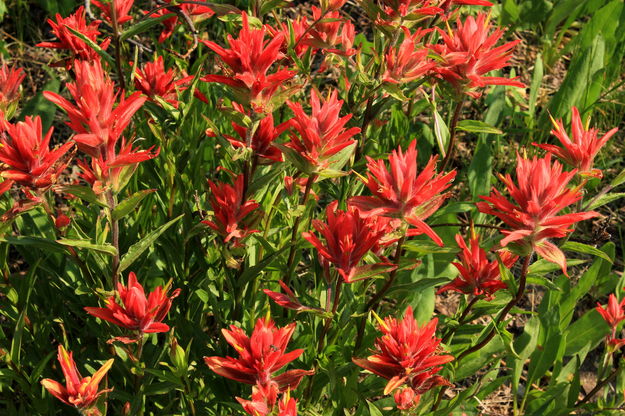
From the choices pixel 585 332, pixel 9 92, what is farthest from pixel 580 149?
pixel 9 92

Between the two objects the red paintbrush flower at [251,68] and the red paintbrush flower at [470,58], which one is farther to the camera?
the red paintbrush flower at [470,58]

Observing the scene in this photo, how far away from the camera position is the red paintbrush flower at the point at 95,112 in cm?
128

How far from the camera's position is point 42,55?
11.0 feet

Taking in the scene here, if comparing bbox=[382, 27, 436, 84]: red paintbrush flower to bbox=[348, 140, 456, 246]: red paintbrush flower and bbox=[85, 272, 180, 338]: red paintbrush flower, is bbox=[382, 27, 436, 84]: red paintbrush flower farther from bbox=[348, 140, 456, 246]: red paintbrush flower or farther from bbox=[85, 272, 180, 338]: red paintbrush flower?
bbox=[85, 272, 180, 338]: red paintbrush flower

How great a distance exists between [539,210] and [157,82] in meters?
1.01

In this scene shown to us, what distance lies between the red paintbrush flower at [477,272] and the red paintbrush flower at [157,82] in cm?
84

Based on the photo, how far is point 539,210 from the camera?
4.34 ft

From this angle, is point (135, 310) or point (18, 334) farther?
point (18, 334)

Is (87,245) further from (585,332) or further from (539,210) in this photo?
(585,332)

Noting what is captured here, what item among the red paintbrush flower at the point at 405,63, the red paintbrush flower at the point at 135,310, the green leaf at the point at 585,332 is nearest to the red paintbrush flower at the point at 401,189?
the red paintbrush flower at the point at 405,63

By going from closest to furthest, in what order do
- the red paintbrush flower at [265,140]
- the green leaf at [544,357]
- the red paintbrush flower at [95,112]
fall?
the red paintbrush flower at [95,112] → the red paintbrush flower at [265,140] → the green leaf at [544,357]

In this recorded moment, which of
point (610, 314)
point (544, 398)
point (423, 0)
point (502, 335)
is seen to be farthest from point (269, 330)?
point (544, 398)

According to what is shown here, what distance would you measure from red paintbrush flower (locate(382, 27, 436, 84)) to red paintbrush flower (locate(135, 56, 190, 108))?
556mm

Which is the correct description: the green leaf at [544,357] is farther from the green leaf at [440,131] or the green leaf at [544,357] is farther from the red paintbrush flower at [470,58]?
the red paintbrush flower at [470,58]
